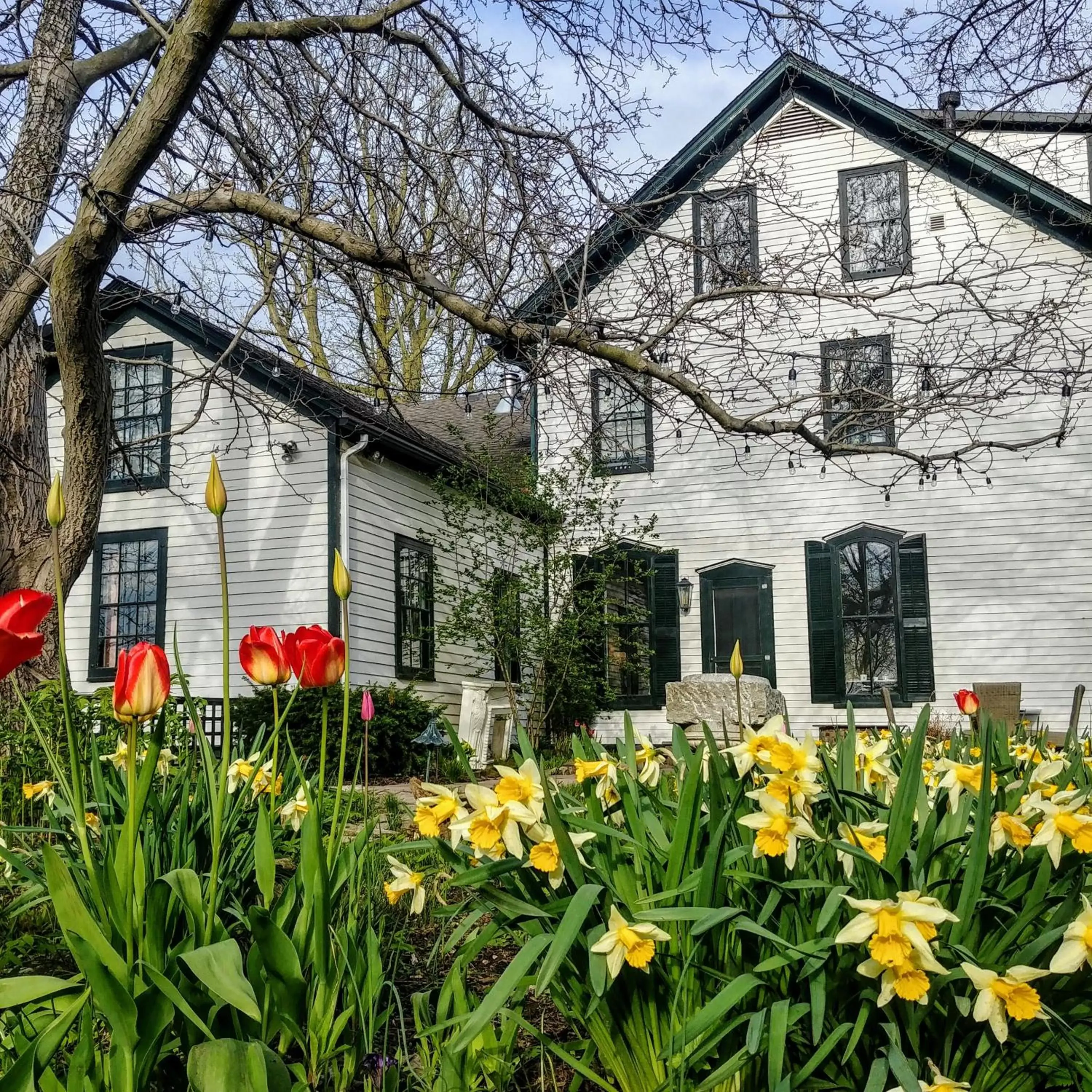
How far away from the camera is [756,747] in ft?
6.86

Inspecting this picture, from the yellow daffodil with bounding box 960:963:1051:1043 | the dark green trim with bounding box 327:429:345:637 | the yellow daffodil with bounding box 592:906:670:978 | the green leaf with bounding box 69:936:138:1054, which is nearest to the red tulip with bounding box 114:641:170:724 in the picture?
the green leaf with bounding box 69:936:138:1054

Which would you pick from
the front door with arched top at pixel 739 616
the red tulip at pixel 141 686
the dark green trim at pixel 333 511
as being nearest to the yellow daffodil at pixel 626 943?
the red tulip at pixel 141 686

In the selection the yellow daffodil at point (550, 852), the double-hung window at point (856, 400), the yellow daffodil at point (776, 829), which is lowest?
the yellow daffodil at point (550, 852)

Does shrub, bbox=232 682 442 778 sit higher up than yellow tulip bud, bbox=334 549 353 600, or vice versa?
yellow tulip bud, bbox=334 549 353 600

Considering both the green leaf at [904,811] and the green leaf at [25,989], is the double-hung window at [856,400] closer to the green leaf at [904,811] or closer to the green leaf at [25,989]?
the green leaf at [904,811]

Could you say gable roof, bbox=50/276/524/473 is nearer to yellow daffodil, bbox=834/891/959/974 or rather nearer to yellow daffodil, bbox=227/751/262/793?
yellow daffodil, bbox=227/751/262/793

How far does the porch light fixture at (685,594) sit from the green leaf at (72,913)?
13.7 metres

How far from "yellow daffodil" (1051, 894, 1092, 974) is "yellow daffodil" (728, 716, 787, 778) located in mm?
555

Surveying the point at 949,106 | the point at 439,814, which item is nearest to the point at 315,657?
the point at 439,814

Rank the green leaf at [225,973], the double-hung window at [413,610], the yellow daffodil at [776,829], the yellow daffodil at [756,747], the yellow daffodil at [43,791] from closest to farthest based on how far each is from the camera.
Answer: the green leaf at [225,973] → the yellow daffodil at [776,829] → the yellow daffodil at [756,747] → the yellow daffodil at [43,791] → the double-hung window at [413,610]

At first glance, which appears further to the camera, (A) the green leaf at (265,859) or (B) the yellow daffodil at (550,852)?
(A) the green leaf at (265,859)

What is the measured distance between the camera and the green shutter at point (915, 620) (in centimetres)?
1416

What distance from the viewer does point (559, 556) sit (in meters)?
14.1

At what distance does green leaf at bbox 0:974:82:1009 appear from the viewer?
170cm
